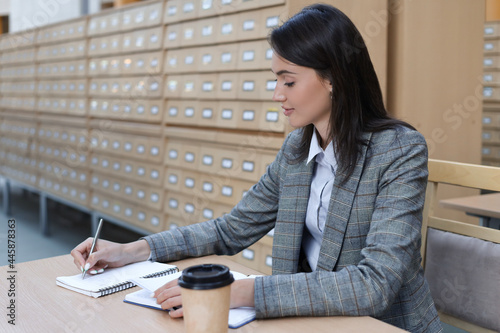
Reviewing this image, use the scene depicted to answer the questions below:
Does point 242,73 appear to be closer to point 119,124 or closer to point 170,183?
point 170,183

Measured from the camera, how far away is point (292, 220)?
1.23 m

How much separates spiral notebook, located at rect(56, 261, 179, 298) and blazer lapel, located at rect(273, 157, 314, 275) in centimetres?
26

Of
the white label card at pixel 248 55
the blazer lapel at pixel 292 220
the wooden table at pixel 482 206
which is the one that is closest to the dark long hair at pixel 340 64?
the blazer lapel at pixel 292 220

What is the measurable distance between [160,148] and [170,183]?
27 cm

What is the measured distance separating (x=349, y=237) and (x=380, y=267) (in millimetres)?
170

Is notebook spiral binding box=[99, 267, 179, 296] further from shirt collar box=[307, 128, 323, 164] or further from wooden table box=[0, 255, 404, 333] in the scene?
shirt collar box=[307, 128, 323, 164]

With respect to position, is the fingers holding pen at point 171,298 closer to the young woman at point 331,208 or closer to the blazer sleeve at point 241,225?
the young woman at point 331,208

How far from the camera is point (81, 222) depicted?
17.2 feet

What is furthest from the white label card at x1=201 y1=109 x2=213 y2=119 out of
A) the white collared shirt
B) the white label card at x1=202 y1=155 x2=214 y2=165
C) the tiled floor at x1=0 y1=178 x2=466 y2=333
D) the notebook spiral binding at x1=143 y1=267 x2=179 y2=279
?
the notebook spiral binding at x1=143 y1=267 x2=179 y2=279

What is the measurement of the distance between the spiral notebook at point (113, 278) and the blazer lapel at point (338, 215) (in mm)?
344

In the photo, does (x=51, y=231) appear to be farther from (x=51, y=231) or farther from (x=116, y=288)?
(x=116, y=288)

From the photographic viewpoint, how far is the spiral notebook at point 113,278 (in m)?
1.01

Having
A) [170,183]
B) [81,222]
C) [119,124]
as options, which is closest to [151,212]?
[170,183]

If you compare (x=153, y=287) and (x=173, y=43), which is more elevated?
(x=173, y=43)
